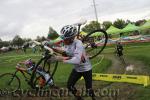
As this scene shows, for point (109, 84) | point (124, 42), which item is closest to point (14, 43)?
point (124, 42)

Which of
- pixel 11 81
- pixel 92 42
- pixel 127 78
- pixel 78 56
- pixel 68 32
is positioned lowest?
pixel 127 78

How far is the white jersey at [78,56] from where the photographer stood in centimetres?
760

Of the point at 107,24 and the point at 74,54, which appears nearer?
the point at 74,54

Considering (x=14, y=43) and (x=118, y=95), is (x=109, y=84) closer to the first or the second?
(x=118, y=95)

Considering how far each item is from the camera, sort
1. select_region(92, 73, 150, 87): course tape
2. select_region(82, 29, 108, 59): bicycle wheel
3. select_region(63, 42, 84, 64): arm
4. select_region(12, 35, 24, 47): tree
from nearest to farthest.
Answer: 1. select_region(63, 42, 84, 64): arm
2. select_region(82, 29, 108, 59): bicycle wheel
3. select_region(92, 73, 150, 87): course tape
4. select_region(12, 35, 24, 47): tree

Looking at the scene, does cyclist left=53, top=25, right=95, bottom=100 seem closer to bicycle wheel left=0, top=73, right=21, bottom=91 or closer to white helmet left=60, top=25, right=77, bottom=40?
white helmet left=60, top=25, right=77, bottom=40

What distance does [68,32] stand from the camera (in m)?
7.98

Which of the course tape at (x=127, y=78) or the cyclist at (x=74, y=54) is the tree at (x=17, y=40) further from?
the cyclist at (x=74, y=54)

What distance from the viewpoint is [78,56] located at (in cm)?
762

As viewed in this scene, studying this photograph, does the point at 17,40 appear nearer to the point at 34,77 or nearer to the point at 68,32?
the point at 34,77

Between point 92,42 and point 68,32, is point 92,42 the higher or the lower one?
the lower one

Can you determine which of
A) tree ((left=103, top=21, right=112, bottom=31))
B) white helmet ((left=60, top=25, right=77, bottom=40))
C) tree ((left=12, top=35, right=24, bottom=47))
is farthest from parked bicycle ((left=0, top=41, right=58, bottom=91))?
tree ((left=12, top=35, right=24, bottom=47))

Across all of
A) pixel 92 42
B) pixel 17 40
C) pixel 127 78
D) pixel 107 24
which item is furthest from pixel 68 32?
pixel 17 40

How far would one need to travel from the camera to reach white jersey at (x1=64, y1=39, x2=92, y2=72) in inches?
299
